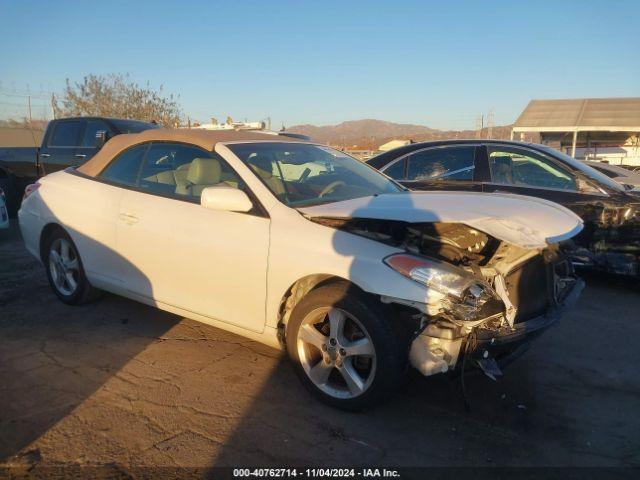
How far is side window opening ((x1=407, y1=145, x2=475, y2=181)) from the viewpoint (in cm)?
639

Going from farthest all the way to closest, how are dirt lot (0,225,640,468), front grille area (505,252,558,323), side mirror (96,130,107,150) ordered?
side mirror (96,130,107,150) → front grille area (505,252,558,323) → dirt lot (0,225,640,468)

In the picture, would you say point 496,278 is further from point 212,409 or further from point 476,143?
point 476,143

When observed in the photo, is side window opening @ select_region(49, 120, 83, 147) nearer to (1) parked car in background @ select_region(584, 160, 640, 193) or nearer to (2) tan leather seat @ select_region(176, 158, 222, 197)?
(2) tan leather seat @ select_region(176, 158, 222, 197)

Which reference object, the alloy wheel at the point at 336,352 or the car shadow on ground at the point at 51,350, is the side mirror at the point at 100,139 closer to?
the car shadow on ground at the point at 51,350

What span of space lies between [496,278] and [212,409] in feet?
6.21

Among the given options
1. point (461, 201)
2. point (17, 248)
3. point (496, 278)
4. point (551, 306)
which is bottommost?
point (17, 248)

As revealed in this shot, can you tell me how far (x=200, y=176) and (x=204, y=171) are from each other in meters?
0.05

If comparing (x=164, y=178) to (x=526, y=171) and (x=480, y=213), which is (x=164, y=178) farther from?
(x=526, y=171)

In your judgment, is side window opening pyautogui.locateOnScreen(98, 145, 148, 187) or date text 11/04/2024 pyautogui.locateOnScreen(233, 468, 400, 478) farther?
side window opening pyautogui.locateOnScreen(98, 145, 148, 187)

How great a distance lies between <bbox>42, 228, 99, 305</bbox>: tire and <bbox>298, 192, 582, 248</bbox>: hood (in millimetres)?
2534

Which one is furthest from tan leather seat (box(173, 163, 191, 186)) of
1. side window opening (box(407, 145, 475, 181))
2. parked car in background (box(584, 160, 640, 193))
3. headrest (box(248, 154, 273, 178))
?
parked car in background (box(584, 160, 640, 193))

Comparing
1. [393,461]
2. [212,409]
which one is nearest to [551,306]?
[393,461]

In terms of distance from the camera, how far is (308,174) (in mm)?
4109

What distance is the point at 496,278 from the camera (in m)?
3.10
